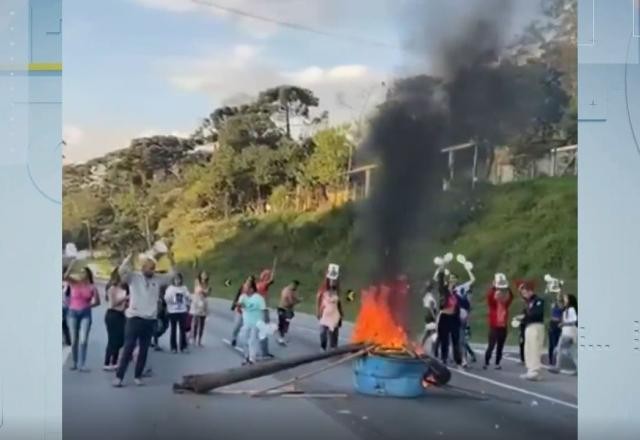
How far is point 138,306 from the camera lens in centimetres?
366

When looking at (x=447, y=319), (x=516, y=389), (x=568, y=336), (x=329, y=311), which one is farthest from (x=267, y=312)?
(x=568, y=336)

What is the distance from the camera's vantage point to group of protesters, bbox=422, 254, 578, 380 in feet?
12.0

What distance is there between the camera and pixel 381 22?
364cm

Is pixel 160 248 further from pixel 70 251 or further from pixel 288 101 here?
pixel 288 101

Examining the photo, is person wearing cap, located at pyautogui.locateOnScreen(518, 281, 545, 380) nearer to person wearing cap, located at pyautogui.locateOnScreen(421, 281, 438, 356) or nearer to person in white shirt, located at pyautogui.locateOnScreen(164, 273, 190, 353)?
person wearing cap, located at pyautogui.locateOnScreen(421, 281, 438, 356)

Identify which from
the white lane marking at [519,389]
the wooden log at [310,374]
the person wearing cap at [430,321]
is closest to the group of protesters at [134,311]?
the wooden log at [310,374]

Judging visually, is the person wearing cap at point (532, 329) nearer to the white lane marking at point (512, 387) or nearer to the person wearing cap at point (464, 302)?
the white lane marking at point (512, 387)

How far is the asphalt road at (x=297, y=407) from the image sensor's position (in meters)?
3.64

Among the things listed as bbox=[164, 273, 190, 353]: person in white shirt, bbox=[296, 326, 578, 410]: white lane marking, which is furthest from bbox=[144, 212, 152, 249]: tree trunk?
bbox=[296, 326, 578, 410]: white lane marking

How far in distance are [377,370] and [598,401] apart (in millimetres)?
707

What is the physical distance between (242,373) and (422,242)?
70cm

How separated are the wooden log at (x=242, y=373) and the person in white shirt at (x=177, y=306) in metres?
0.11

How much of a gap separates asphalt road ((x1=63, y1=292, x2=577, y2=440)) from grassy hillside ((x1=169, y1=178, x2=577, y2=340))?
0.48 feet

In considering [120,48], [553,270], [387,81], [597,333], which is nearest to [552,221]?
[553,270]
